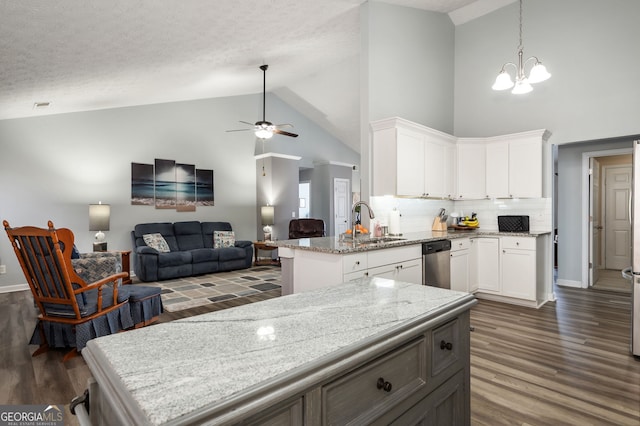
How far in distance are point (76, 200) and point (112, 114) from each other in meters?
1.64

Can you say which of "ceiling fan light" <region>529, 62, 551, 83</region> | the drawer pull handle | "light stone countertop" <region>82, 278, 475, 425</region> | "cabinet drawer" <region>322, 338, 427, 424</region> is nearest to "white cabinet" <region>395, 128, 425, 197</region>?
"ceiling fan light" <region>529, 62, 551, 83</region>

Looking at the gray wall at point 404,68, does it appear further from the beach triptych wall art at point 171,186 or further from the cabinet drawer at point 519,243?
the beach triptych wall art at point 171,186

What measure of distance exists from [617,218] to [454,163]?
3.98m

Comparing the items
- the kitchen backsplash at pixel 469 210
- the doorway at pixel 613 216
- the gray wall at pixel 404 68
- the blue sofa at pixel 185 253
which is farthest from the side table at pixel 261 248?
the doorway at pixel 613 216

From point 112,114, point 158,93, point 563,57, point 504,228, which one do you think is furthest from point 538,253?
point 112,114

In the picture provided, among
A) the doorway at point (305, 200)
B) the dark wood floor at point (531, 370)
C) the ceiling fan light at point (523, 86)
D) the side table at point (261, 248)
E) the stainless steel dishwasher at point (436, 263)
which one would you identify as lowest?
the dark wood floor at point (531, 370)

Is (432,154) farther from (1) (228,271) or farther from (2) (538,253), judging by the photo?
(1) (228,271)

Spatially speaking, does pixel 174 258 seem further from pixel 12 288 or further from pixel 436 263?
pixel 436 263

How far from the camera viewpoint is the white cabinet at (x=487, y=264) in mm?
4590

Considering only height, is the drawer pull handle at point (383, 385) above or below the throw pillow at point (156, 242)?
above

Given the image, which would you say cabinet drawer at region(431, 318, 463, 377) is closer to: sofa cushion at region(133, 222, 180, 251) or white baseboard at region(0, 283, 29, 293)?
sofa cushion at region(133, 222, 180, 251)

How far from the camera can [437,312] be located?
3.82ft

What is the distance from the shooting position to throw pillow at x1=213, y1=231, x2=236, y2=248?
23.4 ft

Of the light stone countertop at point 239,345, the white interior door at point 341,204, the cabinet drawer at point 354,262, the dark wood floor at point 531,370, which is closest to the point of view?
the light stone countertop at point 239,345
